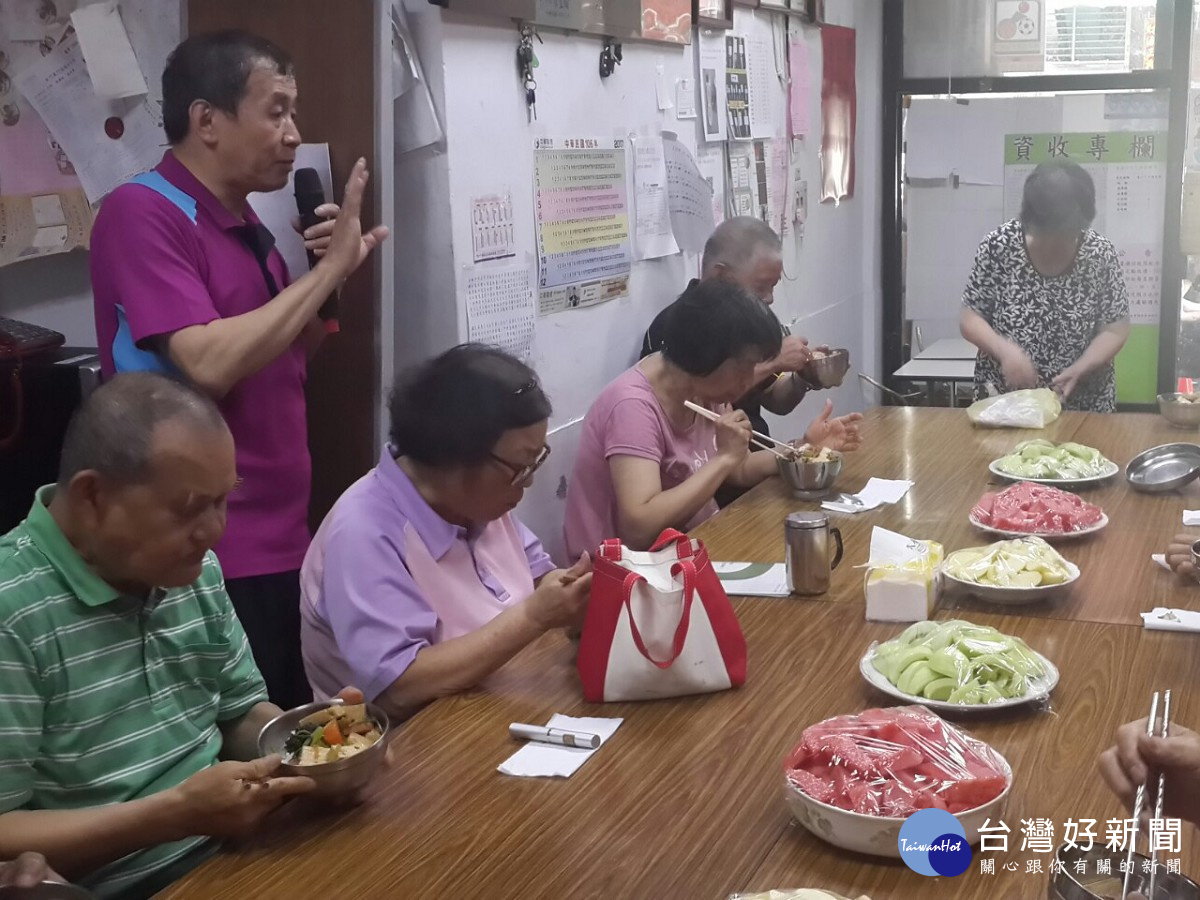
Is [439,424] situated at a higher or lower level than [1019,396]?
higher

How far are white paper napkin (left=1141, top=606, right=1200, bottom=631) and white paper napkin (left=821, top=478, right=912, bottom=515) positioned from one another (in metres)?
0.84

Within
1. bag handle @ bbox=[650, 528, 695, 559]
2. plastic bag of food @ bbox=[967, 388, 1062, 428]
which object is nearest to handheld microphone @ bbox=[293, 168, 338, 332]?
bag handle @ bbox=[650, 528, 695, 559]

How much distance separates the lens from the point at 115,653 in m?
1.49

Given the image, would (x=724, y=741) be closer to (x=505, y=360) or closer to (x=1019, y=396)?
(x=505, y=360)

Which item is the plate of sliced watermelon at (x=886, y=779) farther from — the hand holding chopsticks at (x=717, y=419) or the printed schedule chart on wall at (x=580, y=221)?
the printed schedule chart on wall at (x=580, y=221)

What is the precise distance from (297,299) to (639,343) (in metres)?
1.76

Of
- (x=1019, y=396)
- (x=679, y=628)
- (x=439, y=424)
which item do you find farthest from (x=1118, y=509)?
(x=439, y=424)

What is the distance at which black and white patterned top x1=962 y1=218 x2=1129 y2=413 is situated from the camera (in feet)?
13.4

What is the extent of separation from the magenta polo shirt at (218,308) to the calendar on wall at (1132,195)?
4.51 meters

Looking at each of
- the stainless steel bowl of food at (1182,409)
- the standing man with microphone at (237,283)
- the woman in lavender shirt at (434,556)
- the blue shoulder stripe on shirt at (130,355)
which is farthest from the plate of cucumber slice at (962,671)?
the stainless steel bowl of food at (1182,409)

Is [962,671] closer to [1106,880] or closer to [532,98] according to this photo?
[1106,880]

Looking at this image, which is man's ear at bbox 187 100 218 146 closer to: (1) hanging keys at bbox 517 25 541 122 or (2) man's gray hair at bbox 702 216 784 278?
(1) hanging keys at bbox 517 25 541 122

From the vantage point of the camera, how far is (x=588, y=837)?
4.50 ft

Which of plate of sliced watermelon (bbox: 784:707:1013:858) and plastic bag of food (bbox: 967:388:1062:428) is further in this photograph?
plastic bag of food (bbox: 967:388:1062:428)
